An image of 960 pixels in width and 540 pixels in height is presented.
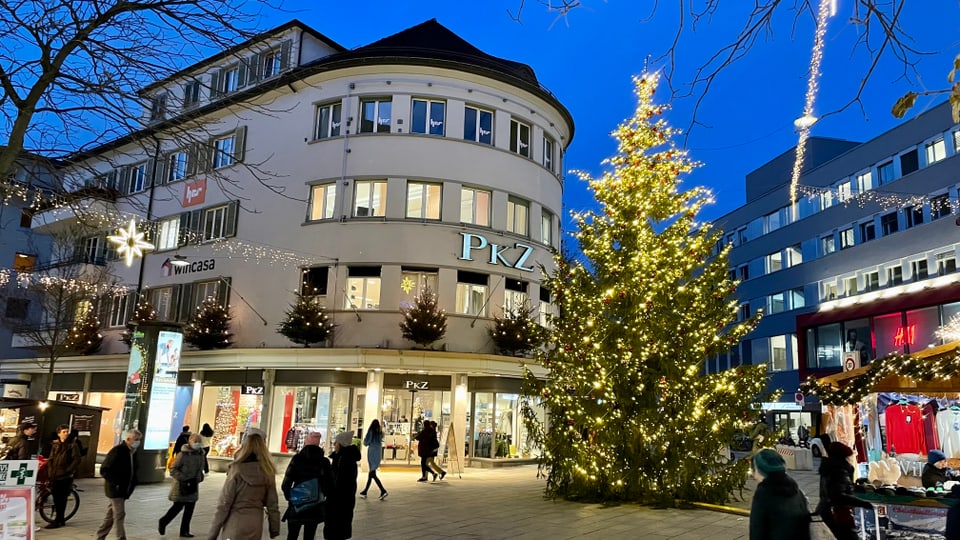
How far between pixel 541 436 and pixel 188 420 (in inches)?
623

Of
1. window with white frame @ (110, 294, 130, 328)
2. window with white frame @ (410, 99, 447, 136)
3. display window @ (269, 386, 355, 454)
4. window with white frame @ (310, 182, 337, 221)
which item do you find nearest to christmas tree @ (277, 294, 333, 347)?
display window @ (269, 386, 355, 454)

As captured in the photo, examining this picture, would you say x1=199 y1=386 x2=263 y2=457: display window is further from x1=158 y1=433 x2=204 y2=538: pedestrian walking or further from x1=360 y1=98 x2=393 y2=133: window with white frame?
x1=158 y1=433 x2=204 y2=538: pedestrian walking

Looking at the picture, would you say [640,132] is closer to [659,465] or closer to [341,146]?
[659,465]

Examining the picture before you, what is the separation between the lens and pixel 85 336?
29.1 meters

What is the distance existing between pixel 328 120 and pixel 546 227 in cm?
893

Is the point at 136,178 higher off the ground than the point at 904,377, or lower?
higher

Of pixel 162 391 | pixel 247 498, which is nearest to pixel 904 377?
pixel 247 498

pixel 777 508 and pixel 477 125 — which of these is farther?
pixel 477 125

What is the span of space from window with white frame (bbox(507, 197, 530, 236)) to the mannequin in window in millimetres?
19630

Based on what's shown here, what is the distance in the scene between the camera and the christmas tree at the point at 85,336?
29013 millimetres

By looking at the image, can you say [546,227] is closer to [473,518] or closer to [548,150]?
[548,150]

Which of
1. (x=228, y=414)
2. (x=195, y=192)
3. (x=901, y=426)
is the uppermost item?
A: (x=195, y=192)

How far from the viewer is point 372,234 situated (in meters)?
22.6

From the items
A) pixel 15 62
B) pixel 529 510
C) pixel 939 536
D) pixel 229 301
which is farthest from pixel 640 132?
pixel 229 301
